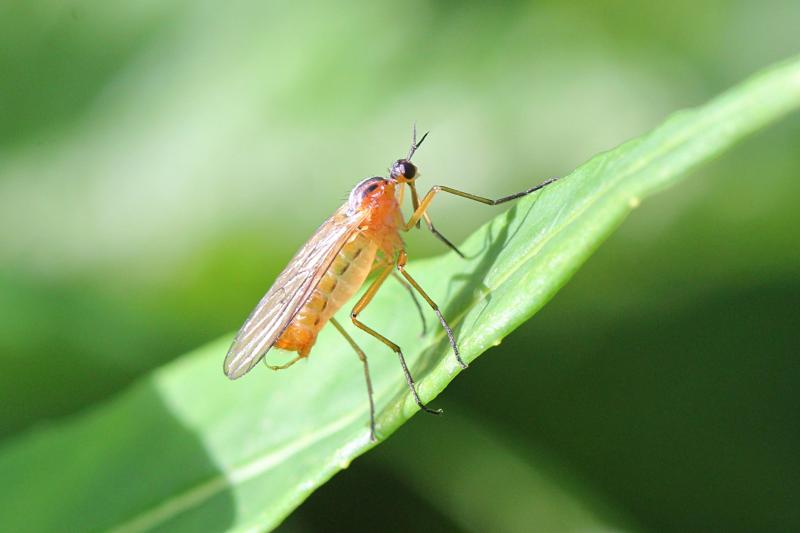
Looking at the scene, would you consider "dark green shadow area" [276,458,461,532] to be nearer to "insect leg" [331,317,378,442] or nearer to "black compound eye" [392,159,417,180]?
"insect leg" [331,317,378,442]

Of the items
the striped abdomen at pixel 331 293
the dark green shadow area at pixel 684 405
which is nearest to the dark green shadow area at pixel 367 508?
the dark green shadow area at pixel 684 405

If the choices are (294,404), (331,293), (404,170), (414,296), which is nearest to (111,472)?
(294,404)

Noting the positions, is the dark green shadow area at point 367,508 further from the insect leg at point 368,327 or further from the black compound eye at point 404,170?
the black compound eye at point 404,170

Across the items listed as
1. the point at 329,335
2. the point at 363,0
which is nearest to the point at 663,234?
the point at 329,335

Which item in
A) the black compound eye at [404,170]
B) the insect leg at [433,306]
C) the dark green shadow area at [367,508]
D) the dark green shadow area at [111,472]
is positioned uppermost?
the black compound eye at [404,170]

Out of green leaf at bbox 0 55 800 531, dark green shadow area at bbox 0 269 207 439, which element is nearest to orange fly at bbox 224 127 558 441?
green leaf at bbox 0 55 800 531

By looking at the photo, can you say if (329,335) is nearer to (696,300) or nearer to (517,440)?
(517,440)

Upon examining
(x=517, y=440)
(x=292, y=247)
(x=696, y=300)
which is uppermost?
(x=696, y=300)

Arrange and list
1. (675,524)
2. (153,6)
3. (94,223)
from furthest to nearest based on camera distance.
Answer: (153,6) → (94,223) → (675,524)
